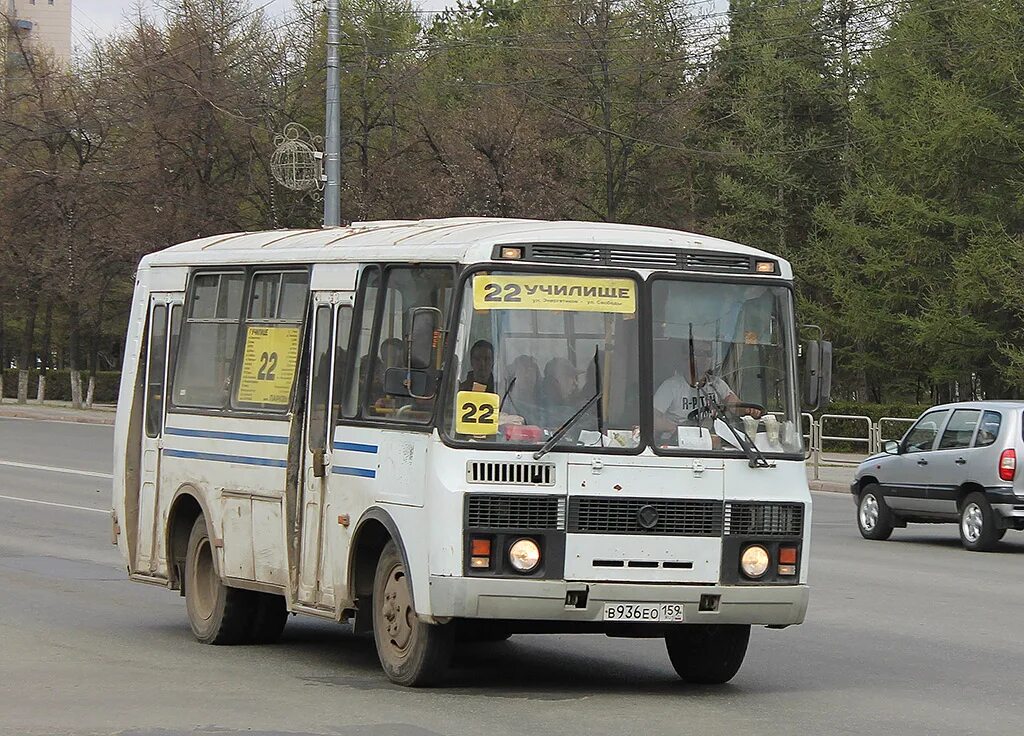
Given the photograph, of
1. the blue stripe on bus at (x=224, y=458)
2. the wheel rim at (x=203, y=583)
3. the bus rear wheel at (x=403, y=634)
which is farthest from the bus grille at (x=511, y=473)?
the wheel rim at (x=203, y=583)

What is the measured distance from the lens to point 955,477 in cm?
2167

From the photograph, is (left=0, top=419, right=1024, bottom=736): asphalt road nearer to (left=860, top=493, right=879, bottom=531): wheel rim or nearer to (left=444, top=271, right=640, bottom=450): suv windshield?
(left=444, top=271, right=640, bottom=450): suv windshield

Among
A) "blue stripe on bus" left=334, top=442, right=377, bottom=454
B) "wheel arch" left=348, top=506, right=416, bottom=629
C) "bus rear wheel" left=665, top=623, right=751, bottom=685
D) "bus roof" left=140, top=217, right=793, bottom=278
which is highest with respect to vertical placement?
"bus roof" left=140, top=217, right=793, bottom=278

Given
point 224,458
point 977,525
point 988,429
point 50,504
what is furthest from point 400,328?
point 50,504

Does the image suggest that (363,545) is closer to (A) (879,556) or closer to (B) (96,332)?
(A) (879,556)

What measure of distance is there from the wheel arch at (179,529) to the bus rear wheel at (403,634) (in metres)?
2.71

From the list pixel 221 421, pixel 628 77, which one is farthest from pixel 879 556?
pixel 628 77

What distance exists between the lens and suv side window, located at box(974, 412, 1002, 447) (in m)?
21.3

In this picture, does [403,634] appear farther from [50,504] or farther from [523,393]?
[50,504]

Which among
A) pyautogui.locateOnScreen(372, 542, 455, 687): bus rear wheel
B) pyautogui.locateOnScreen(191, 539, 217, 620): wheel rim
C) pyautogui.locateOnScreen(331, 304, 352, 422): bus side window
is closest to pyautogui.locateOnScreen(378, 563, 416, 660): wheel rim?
pyautogui.locateOnScreen(372, 542, 455, 687): bus rear wheel

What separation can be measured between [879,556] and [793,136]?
1711 inches

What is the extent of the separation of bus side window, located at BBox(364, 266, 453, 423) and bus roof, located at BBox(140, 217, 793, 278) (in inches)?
4.2

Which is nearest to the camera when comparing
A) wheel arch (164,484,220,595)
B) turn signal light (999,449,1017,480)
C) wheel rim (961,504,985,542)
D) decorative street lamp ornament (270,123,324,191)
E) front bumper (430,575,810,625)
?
front bumper (430,575,810,625)

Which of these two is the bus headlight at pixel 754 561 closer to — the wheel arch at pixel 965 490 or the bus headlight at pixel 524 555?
the bus headlight at pixel 524 555
